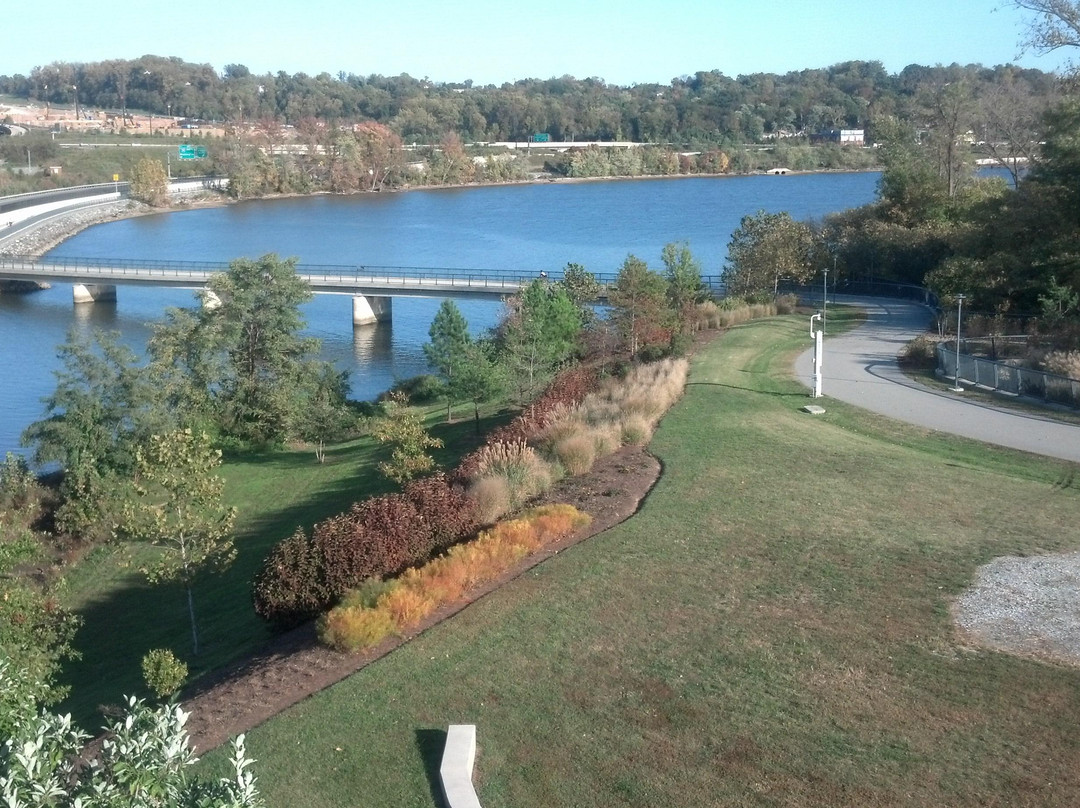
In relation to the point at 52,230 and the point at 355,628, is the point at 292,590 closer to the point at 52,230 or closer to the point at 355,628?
the point at 355,628

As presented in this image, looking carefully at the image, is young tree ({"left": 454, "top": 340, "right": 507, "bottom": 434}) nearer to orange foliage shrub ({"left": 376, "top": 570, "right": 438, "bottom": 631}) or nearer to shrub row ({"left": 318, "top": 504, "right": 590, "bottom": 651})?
shrub row ({"left": 318, "top": 504, "right": 590, "bottom": 651})

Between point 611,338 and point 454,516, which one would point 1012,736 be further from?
point 611,338

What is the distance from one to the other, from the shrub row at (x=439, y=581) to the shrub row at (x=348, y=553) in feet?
1.58

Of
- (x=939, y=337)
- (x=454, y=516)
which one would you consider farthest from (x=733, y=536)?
(x=939, y=337)

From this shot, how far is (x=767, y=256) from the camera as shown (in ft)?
128

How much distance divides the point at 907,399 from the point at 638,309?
400 inches

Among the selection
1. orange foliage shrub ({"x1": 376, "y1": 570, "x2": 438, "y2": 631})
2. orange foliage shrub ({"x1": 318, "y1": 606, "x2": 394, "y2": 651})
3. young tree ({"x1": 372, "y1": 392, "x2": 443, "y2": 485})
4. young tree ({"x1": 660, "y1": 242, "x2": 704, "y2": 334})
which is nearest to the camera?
orange foliage shrub ({"x1": 318, "y1": 606, "x2": 394, "y2": 651})

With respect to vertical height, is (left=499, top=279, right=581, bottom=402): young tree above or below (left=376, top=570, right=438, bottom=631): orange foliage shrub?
above

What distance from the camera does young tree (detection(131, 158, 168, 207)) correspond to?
310ft

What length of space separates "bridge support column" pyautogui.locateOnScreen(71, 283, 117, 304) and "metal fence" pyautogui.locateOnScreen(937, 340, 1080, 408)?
44.1 meters

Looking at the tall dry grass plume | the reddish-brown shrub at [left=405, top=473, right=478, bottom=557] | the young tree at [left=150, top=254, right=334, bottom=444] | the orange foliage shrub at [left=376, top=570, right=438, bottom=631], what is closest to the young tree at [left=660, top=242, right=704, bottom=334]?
the young tree at [left=150, top=254, right=334, bottom=444]

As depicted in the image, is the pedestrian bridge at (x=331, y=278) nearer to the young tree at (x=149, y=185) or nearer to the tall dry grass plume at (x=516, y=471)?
the tall dry grass plume at (x=516, y=471)

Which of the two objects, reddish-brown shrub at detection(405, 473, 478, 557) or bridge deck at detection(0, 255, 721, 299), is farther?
bridge deck at detection(0, 255, 721, 299)

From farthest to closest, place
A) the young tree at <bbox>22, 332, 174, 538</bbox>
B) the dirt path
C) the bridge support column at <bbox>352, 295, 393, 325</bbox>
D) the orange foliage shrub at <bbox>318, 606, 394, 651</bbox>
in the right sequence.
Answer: the bridge support column at <bbox>352, 295, 393, 325</bbox>
the young tree at <bbox>22, 332, 174, 538</bbox>
the orange foliage shrub at <bbox>318, 606, 394, 651</bbox>
the dirt path
